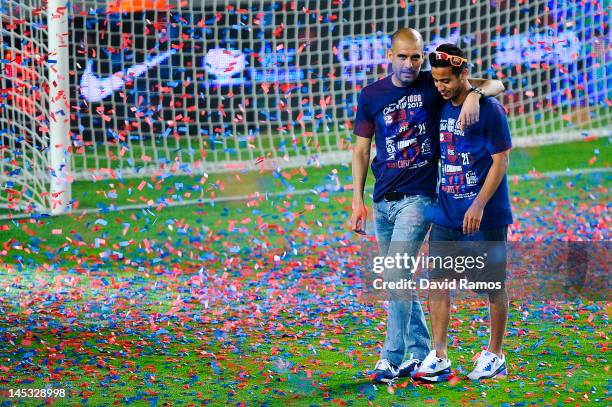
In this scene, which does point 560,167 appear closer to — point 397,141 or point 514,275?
point 514,275

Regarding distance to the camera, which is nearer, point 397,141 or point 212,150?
point 397,141

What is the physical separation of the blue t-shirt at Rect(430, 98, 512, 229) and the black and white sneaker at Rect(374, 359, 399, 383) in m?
0.70

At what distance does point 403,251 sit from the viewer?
5020 mm

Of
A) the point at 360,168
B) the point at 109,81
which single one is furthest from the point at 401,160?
the point at 109,81

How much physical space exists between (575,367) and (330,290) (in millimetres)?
2338

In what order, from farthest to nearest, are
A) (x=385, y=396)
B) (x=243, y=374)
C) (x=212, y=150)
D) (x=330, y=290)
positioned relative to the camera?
(x=212, y=150)
(x=330, y=290)
(x=243, y=374)
(x=385, y=396)

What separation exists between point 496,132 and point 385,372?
1.22m

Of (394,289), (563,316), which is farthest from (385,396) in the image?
(563,316)

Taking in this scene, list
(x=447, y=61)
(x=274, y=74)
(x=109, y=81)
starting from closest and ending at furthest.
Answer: (x=447, y=61), (x=109, y=81), (x=274, y=74)

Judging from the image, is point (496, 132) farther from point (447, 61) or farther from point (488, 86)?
point (447, 61)

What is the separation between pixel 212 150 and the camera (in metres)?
14.0

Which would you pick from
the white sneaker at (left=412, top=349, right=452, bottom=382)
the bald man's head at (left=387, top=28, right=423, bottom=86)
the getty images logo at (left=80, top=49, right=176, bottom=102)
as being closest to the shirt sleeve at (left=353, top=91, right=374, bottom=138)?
the bald man's head at (left=387, top=28, right=423, bottom=86)

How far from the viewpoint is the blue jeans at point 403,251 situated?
5.02m

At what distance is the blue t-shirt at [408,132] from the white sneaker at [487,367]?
0.82m
